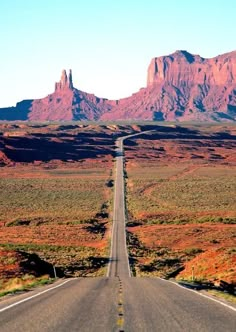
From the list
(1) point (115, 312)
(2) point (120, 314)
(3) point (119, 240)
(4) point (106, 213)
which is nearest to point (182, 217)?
(4) point (106, 213)

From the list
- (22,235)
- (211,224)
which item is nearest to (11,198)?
(22,235)

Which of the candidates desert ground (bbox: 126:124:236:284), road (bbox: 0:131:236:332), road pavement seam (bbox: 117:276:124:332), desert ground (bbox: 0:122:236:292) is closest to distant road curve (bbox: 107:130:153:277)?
desert ground (bbox: 0:122:236:292)

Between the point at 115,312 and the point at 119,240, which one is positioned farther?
the point at 119,240

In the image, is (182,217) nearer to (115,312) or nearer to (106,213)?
(106,213)

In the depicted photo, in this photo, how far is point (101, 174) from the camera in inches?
5256

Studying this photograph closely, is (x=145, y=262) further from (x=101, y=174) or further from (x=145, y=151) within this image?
(x=145, y=151)

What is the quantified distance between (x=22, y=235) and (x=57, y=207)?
74.1ft

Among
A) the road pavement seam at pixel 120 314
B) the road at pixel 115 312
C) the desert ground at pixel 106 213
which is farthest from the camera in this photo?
the desert ground at pixel 106 213

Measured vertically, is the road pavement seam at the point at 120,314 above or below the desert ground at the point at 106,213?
above

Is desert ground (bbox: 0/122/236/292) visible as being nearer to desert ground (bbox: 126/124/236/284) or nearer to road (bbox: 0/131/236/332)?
desert ground (bbox: 126/124/236/284)

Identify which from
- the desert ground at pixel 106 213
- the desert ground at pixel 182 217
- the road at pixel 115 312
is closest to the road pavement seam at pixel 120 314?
the road at pixel 115 312

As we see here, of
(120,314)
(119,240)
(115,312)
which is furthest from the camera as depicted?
(119,240)

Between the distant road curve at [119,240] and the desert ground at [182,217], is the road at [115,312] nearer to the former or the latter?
the desert ground at [182,217]

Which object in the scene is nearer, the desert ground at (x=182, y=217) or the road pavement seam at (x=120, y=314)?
the road pavement seam at (x=120, y=314)
